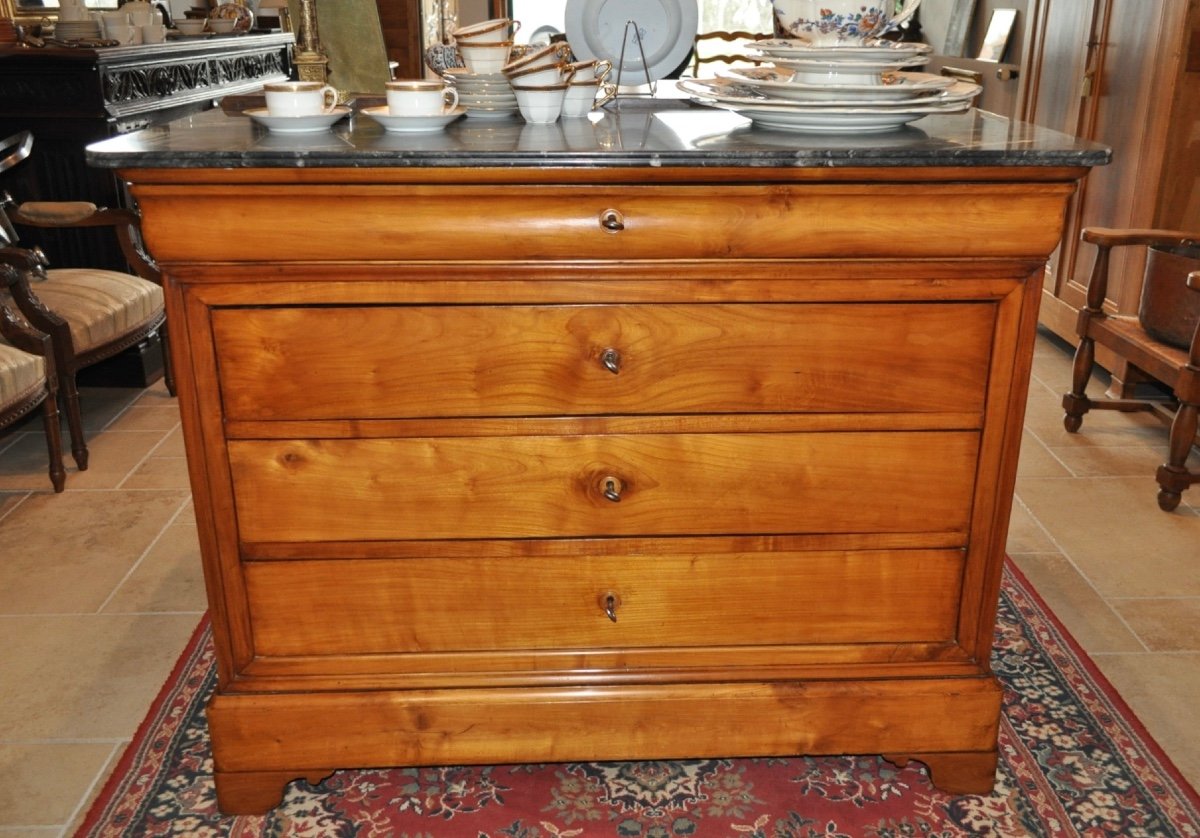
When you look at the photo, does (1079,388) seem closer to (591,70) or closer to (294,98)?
(591,70)

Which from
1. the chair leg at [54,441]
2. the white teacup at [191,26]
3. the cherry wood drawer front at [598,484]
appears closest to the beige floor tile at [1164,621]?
the cherry wood drawer front at [598,484]

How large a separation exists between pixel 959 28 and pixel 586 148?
5.29m

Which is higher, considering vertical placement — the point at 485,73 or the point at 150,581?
the point at 485,73

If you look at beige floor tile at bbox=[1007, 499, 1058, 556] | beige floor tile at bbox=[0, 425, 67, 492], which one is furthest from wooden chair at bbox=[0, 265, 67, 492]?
beige floor tile at bbox=[1007, 499, 1058, 556]

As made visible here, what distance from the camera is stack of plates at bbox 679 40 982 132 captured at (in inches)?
A: 66.9

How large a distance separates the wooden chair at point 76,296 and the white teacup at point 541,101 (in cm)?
188

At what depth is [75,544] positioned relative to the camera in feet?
9.68

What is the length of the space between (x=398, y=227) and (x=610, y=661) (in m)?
0.80

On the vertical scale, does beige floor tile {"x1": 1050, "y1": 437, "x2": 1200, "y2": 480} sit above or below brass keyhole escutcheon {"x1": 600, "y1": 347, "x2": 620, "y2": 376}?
below

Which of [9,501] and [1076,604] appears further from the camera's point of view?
[9,501]

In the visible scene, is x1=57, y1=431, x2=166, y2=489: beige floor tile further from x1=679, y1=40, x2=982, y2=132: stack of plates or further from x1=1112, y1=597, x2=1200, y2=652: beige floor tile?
x1=1112, y1=597, x2=1200, y2=652: beige floor tile

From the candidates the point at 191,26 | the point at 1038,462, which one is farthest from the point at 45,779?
the point at 191,26

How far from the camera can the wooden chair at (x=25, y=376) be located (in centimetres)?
290

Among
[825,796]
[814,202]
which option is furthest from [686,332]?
[825,796]
